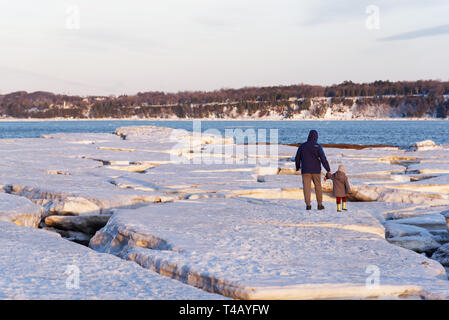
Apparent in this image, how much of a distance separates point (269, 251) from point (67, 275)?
241 cm

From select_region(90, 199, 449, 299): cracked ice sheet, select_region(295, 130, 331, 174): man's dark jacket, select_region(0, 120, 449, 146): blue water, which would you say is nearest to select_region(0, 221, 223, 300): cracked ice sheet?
select_region(90, 199, 449, 299): cracked ice sheet

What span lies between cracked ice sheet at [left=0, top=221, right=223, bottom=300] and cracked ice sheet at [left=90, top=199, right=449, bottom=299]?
323 millimetres

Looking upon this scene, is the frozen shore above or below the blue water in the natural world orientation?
above

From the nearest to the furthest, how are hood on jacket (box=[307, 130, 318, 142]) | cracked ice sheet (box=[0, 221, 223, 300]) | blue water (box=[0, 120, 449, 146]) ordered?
cracked ice sheet (box=[0, 221, 223, 300]), hood on jacket (box=[307, 130, 318, 142]), blue water (box=[0, 120, 449, 146])

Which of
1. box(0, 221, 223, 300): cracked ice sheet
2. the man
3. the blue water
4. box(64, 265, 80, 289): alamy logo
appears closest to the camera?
box(0, 221, 223, 300): cracked ice sheet

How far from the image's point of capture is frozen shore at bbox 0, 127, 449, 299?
5.03 m

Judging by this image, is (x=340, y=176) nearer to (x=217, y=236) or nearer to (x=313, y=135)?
(x=313, y=135)

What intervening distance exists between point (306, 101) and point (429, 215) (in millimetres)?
182768

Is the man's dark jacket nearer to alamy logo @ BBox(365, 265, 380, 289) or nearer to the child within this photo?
the child

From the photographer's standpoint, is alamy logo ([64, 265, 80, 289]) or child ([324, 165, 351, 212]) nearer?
alamy logo ([64, 265, 80, 289])

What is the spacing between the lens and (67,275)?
529 centimetres

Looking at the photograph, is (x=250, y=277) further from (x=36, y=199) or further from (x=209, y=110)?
(x=209, y=110)

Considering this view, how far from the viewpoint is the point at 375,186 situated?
12.0 metres
